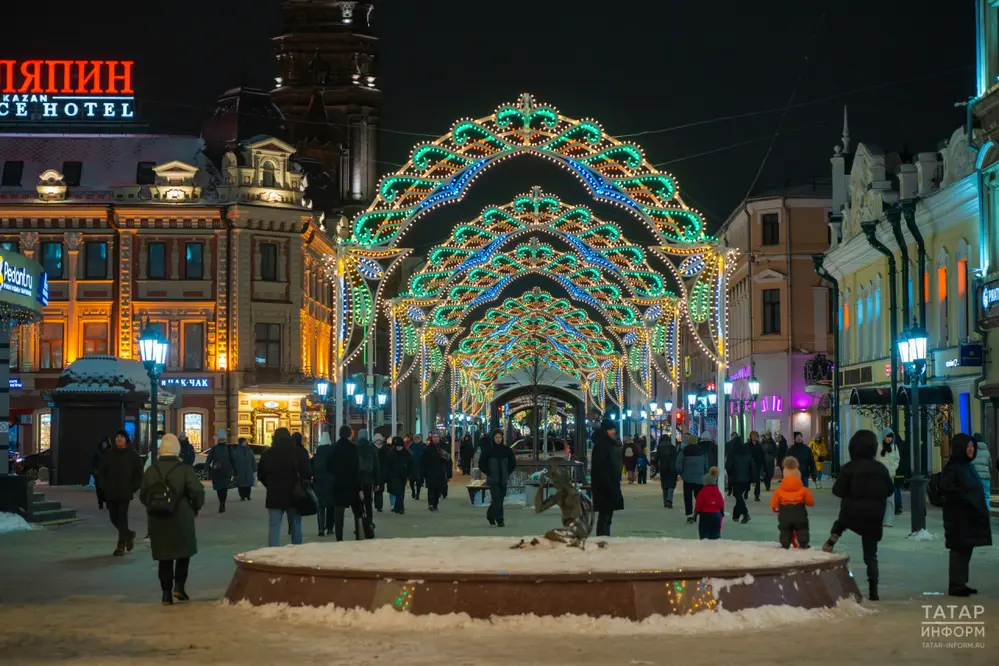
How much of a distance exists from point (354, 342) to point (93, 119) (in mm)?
26025

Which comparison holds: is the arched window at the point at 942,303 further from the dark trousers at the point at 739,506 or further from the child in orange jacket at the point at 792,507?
the child in orange jacket at the point at 792,507

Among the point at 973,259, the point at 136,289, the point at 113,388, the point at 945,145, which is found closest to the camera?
the point at 973,259

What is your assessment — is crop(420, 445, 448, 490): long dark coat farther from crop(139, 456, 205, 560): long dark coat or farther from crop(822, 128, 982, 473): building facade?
crop(139, 456, 205, 560): long dark coat

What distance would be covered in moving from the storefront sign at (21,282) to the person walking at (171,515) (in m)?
12.8

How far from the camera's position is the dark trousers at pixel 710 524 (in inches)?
777

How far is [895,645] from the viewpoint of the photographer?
38.4ft

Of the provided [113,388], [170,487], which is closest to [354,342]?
[113,388]

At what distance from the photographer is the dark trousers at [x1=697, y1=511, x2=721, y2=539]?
64.7 ft

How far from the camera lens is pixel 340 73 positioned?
101 m

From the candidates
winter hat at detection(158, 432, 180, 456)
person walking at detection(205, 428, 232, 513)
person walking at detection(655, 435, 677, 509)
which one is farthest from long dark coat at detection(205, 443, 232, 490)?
winter hat at detection(158, 432, 180, 456)

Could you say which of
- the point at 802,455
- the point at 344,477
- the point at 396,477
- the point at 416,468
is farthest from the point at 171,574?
the point at 802,455

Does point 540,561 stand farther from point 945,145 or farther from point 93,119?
point 93,119

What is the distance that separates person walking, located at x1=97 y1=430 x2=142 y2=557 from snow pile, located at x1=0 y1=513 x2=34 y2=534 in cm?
523

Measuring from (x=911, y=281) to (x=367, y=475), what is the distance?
76.9 ft
